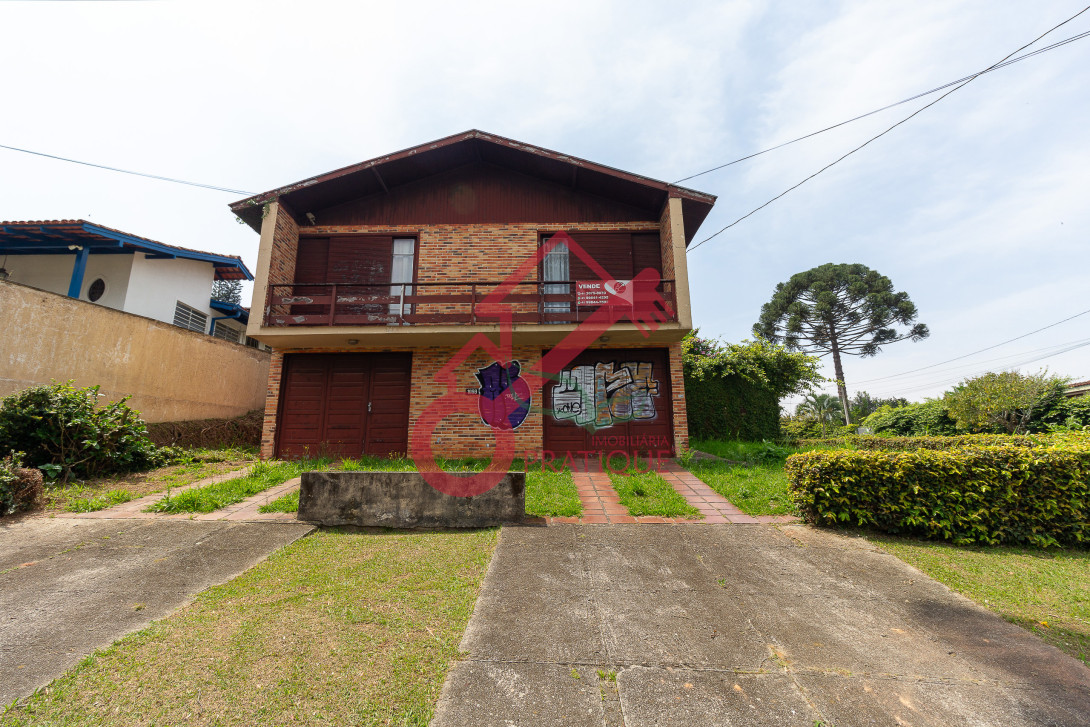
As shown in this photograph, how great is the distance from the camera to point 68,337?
28.7 feet

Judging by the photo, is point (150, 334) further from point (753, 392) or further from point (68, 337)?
point (753, 392)

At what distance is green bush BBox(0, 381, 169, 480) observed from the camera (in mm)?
6656

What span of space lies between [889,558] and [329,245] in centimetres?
1219

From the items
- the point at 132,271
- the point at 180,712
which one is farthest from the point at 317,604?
the point at 132,271

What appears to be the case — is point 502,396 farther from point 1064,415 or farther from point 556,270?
point 1064,415

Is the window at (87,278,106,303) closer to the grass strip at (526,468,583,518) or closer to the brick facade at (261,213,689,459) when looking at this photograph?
the brick facade at (261,213,689,459)

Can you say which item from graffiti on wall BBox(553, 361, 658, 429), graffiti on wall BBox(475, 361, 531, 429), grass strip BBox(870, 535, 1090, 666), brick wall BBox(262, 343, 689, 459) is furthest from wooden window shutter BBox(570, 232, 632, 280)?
grass strip BBox(870, 535, 1090, 666)

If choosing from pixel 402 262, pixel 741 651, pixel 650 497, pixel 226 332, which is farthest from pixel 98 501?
pixel 226 332

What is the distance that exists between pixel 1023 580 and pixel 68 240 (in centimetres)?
2005

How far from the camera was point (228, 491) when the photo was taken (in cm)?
619

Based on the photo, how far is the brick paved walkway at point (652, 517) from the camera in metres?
5.29

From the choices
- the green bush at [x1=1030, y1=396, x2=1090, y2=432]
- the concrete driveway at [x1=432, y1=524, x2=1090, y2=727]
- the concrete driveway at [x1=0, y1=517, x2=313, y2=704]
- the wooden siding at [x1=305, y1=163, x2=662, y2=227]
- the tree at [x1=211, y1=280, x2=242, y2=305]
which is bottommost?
the concrete driveway at [x1=432, y1=524, x2=1090, y2=727]

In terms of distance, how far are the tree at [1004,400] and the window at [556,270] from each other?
15.9 meters

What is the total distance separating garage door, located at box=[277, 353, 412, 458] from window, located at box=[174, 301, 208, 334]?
671 cm
